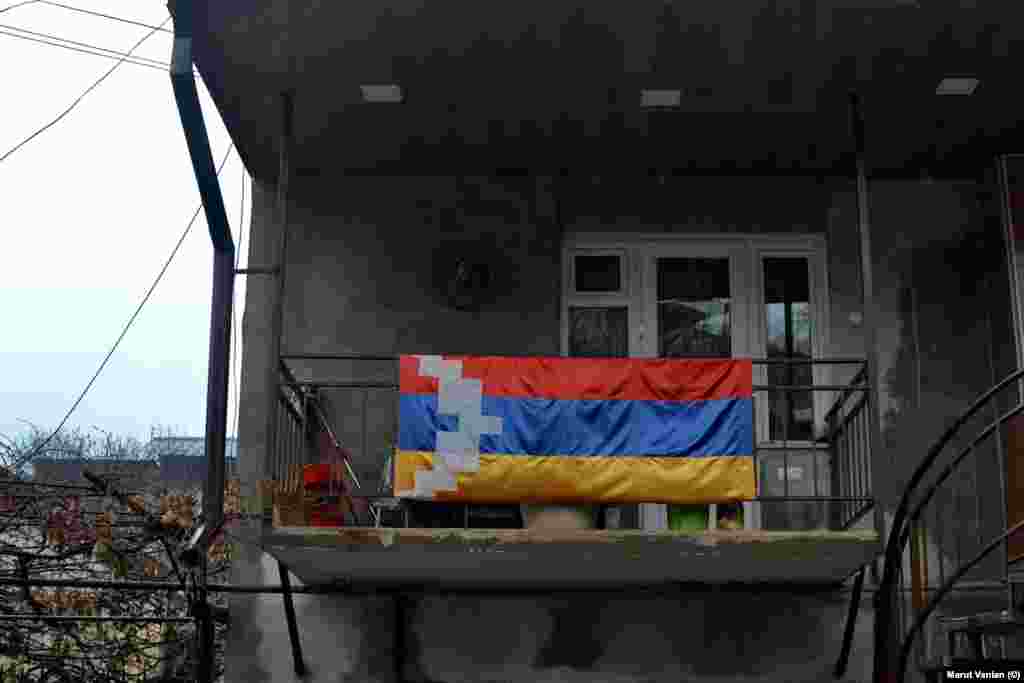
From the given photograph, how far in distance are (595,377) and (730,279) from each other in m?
2.76

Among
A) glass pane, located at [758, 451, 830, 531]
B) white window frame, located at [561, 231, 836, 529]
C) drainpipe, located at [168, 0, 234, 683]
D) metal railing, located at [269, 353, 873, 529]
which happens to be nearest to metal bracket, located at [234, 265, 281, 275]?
drainpipe, located at [168, 0, 234, 683]

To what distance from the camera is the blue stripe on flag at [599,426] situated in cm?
927

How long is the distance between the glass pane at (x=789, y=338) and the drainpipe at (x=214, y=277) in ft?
15.2

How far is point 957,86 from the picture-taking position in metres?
10.1

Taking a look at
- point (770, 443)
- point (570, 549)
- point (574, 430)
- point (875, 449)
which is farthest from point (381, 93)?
point (875, 449)

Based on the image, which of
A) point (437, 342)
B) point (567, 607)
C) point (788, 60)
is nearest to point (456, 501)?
point (567, 607)

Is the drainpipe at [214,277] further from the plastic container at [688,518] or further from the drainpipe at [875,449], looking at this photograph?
the drainpipe at [875,449]

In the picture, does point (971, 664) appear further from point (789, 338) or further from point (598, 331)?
point (598, 331)

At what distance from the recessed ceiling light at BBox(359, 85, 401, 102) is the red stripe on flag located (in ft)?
7.03

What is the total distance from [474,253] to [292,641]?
11.7 feet

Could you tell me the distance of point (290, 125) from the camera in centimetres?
1000

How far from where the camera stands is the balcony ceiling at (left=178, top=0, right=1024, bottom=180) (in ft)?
30.5

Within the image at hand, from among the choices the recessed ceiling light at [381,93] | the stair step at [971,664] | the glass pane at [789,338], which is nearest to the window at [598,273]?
the glass pane at [789,338]

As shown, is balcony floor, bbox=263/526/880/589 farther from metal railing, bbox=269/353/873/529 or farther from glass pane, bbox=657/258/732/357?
glass pane, bbox=657/258/732/357
